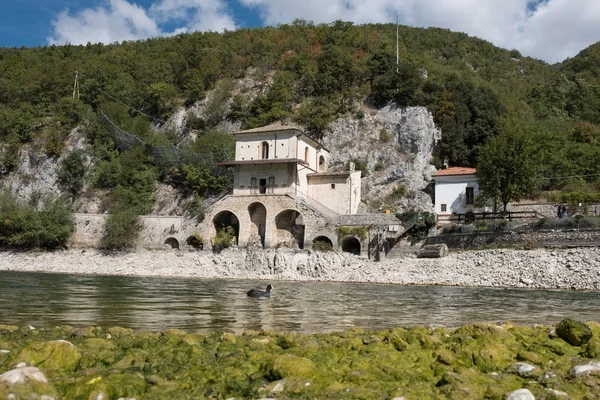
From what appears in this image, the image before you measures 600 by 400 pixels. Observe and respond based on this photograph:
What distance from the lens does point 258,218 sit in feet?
131

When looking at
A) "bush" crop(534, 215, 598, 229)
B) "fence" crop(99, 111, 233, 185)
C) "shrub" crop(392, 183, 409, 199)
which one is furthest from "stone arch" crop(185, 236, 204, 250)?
"bush" crop(534, 215, 598, 229)

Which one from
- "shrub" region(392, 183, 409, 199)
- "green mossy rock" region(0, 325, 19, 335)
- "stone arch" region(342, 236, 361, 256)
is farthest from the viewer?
"shrub" region(392, 183, 409, 199)

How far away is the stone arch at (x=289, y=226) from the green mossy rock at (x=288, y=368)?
107 ft

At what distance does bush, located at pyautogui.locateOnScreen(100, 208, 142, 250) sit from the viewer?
39.0 metres

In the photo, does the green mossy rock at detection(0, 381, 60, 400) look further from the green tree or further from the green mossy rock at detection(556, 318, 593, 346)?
the green tree

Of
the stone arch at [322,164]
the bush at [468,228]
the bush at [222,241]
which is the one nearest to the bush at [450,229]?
the bush at [468,228]

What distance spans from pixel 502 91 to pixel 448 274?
46.6 m

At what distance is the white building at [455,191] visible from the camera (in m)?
39.9

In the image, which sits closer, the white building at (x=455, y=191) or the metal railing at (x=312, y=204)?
the metal railing at (x=312, y=204)

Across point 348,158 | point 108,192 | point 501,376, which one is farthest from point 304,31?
point 501,376

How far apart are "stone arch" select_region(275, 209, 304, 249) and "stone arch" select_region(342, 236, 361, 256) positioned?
424cm

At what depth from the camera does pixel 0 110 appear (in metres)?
61.1

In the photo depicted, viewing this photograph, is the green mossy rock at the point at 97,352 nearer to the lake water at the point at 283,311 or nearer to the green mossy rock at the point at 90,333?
the green mossy rock at the point at 90,333

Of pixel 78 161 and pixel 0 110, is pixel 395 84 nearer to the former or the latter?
pixel 78 161
